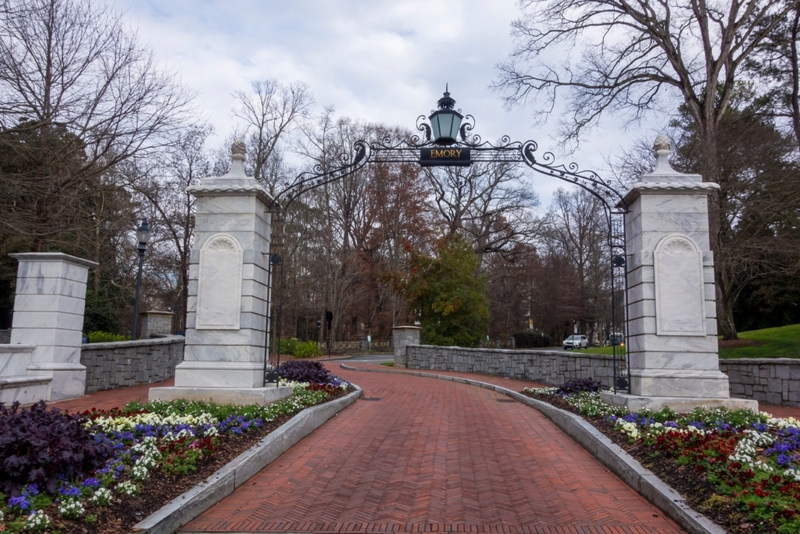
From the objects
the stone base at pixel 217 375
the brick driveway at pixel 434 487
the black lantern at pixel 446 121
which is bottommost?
the brick driveway at pixel 434 487

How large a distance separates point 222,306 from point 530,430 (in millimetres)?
5109

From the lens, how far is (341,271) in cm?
4012

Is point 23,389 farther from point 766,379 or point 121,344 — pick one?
point 766,379

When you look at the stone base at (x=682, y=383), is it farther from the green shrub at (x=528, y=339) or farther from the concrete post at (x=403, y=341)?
the green shrub at (x=528, y=339)

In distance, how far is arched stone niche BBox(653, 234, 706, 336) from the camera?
8.87m

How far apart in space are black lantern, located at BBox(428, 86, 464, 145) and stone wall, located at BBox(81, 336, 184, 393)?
813 cm

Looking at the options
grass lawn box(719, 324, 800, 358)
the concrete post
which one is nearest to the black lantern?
grass lawn box(719, 324, 800, 358)

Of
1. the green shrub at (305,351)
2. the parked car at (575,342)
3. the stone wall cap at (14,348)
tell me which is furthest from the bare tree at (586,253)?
the stone wall cap at (14,348)

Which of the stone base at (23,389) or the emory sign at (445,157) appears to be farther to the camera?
the emory sign at (445,157)

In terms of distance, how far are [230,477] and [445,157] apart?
6.81 meters

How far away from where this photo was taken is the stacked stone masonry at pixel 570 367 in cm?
1150

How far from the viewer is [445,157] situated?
35.5ft

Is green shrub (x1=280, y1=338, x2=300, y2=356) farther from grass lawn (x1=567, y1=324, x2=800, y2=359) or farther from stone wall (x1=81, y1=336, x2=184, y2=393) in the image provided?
grass lawn (x1=567, y1=324, x2=800, y2=359)

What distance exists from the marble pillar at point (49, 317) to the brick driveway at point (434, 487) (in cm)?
514
